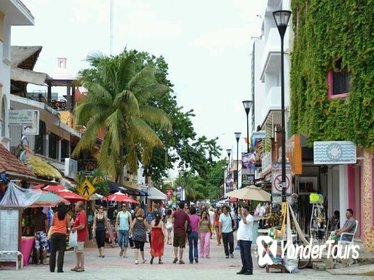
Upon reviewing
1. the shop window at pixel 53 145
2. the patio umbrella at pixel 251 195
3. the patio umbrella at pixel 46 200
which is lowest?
the patio umbrella at pixel 46 200

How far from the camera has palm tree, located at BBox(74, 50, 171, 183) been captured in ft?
141

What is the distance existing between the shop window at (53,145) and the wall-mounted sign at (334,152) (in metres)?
19.7

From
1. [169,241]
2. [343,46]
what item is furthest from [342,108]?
[169,241]

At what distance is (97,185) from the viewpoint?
3834 centimetres

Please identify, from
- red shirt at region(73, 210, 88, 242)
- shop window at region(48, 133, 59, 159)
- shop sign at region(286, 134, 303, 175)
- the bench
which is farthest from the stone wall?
shop window at region(48, 133, 59, 159)

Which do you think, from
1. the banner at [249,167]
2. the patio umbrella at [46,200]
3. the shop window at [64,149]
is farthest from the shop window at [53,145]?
the patio umbrella at [46,200]

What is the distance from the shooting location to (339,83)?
28312mm

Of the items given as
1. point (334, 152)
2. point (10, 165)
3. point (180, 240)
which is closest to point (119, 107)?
point (334, 152)

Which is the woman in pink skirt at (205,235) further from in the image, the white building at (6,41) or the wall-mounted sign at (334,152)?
the white building at (6,41)

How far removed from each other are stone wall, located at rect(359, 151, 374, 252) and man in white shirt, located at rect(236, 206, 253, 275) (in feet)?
23.2

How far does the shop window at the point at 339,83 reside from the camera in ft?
91.4

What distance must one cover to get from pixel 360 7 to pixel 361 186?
247 inches

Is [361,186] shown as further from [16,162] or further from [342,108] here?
[16,162]

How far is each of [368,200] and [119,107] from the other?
20.7 metres
